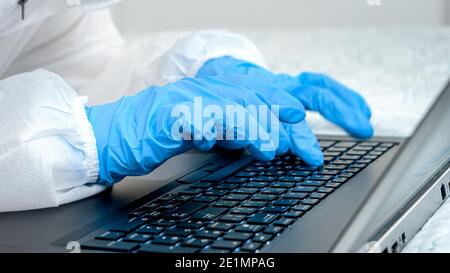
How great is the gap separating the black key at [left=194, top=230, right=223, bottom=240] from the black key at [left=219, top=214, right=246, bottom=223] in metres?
0.04

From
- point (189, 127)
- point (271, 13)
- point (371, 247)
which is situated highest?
point (271, 13)

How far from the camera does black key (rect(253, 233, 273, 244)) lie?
74cm

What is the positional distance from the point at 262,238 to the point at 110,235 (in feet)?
0.57

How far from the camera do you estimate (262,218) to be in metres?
0.82

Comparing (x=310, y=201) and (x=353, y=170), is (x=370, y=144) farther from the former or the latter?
(x=310, y=201)

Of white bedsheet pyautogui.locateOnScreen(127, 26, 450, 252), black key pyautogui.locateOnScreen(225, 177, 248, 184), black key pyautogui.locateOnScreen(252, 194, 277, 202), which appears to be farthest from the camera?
white bedsheet pyautogui.locateOnScreen(127, 26, 450, 252)

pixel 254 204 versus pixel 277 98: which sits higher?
pixel 277 98

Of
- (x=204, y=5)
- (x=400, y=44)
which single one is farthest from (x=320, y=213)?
(x=204, y=5)

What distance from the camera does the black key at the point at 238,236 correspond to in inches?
29.6

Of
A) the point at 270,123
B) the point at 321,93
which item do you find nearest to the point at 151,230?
the point at 270,123

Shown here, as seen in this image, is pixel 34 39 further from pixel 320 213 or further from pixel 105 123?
pixel 320 213

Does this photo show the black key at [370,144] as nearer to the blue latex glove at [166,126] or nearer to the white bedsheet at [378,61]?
the white bedsheet at [378,61]

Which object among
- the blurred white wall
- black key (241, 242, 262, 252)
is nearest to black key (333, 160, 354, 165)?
black key (241, 242, 262, 252)

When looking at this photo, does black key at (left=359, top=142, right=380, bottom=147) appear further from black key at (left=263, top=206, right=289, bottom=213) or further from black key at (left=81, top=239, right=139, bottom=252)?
black key at (left=81, top=239, right=139, bottom=252)
